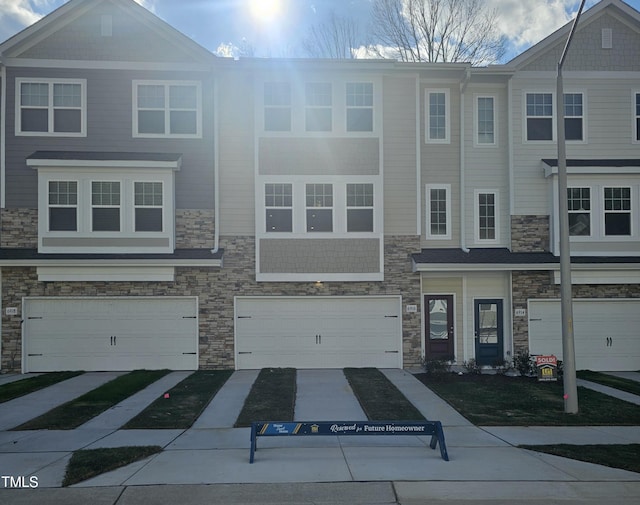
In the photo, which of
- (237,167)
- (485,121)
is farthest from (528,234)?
(237,167)

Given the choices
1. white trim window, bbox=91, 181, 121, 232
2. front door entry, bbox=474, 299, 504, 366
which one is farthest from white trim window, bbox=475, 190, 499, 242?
white trim window, bbox=91, 181, 121, 232

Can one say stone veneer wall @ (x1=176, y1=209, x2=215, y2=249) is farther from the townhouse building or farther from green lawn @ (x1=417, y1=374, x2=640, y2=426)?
green lawn @ (x1=417, y1=374, x2=640, y2=426)

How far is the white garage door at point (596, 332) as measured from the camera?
57.8 feet

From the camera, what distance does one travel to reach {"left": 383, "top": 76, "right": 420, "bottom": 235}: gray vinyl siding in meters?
17.4

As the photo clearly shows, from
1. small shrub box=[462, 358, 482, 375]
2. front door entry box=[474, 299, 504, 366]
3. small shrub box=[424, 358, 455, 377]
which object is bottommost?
small shrub box=[462, 358, 482, 375]

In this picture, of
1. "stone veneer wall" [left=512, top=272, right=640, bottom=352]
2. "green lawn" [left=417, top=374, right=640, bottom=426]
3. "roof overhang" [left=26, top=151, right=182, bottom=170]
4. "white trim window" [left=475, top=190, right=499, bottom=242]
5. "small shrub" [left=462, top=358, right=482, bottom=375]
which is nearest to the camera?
"green lawn" [left=417, top=374, right=640, bottom=426]

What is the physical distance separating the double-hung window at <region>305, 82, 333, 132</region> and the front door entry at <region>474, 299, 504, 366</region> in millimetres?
7331

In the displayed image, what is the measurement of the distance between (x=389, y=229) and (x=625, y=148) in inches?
318

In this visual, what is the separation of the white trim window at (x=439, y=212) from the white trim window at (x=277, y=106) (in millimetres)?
5010

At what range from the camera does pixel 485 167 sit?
18.1 metres

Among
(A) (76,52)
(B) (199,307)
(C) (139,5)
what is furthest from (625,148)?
(A) (76,52)

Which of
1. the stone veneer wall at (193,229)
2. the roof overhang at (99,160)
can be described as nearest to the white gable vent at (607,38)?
the stone veneer wall at (193,229)

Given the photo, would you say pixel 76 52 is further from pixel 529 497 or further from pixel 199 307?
pixel 529 497

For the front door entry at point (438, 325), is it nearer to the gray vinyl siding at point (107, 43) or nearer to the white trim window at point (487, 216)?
the white trim window at point (487, 216)
